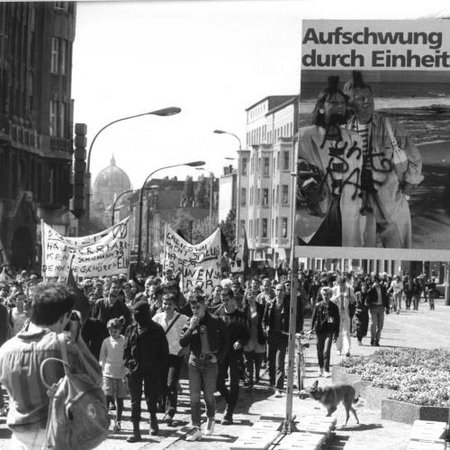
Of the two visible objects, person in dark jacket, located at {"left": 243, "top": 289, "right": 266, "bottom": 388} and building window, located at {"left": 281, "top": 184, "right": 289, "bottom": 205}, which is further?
building window, located at {"left": 281, "top": 184, "right": 289, "bottom": 205}

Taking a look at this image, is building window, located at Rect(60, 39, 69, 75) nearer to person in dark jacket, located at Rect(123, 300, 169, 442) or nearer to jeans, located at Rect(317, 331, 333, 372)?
jeans, located at Rect(317, 331, 333, 372)

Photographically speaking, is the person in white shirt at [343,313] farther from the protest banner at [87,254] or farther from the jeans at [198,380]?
the jeans at [198,380]

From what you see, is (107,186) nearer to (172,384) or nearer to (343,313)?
(343,313)

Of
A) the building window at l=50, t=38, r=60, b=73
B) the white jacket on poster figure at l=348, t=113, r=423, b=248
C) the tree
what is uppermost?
the building window at l=50, t=38, r=60, b=73

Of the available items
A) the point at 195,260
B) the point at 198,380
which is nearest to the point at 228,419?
the point at 198,380

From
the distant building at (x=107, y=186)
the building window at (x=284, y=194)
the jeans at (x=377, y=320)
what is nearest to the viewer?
the jeans at (x=377, y=320)

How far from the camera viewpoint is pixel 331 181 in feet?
36.5

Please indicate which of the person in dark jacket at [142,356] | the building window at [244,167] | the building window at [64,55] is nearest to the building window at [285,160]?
the building window at [244,167]

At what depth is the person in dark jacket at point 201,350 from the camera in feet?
41.9

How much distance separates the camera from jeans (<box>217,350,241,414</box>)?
14.0m

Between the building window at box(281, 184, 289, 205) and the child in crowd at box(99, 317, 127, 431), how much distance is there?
286 ft

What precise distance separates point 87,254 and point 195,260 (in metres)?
5.63

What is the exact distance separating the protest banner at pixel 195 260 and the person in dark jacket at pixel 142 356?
1120 cm

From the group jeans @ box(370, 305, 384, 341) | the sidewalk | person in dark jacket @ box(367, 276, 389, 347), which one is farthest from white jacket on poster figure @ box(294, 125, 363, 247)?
jeans @ box(370, 305, 384, 341)
